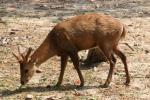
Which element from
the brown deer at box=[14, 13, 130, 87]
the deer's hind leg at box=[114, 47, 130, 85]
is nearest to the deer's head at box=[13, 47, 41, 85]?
the brown deer at box=[14, 13, 130, 87]

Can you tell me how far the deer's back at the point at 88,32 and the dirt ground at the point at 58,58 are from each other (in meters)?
0.84

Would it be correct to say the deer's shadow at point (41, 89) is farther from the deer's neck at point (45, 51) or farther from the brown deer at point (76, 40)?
the deer's neck at point (45, 51)

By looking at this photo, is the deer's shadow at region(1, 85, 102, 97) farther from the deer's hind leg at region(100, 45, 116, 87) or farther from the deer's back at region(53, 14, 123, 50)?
the deer's back at region(53, 14, 123, 50)

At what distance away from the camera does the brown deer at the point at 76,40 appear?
906cm

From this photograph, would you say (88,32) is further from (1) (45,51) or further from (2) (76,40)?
(1) (45,51)

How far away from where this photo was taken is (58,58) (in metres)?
11.2

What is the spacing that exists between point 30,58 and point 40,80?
2.98ft

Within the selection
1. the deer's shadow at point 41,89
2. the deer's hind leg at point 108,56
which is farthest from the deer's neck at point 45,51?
the deer's hind leg at point 108,56

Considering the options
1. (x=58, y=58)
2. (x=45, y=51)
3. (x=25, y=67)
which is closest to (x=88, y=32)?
(x=45, y=51)

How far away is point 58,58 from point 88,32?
7.33ft

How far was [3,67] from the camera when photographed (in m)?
10.7

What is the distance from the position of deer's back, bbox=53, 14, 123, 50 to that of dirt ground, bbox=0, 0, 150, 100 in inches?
33.0

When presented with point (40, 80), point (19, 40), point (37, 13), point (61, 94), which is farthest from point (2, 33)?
point (61, 94)

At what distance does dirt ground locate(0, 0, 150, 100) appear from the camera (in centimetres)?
898
